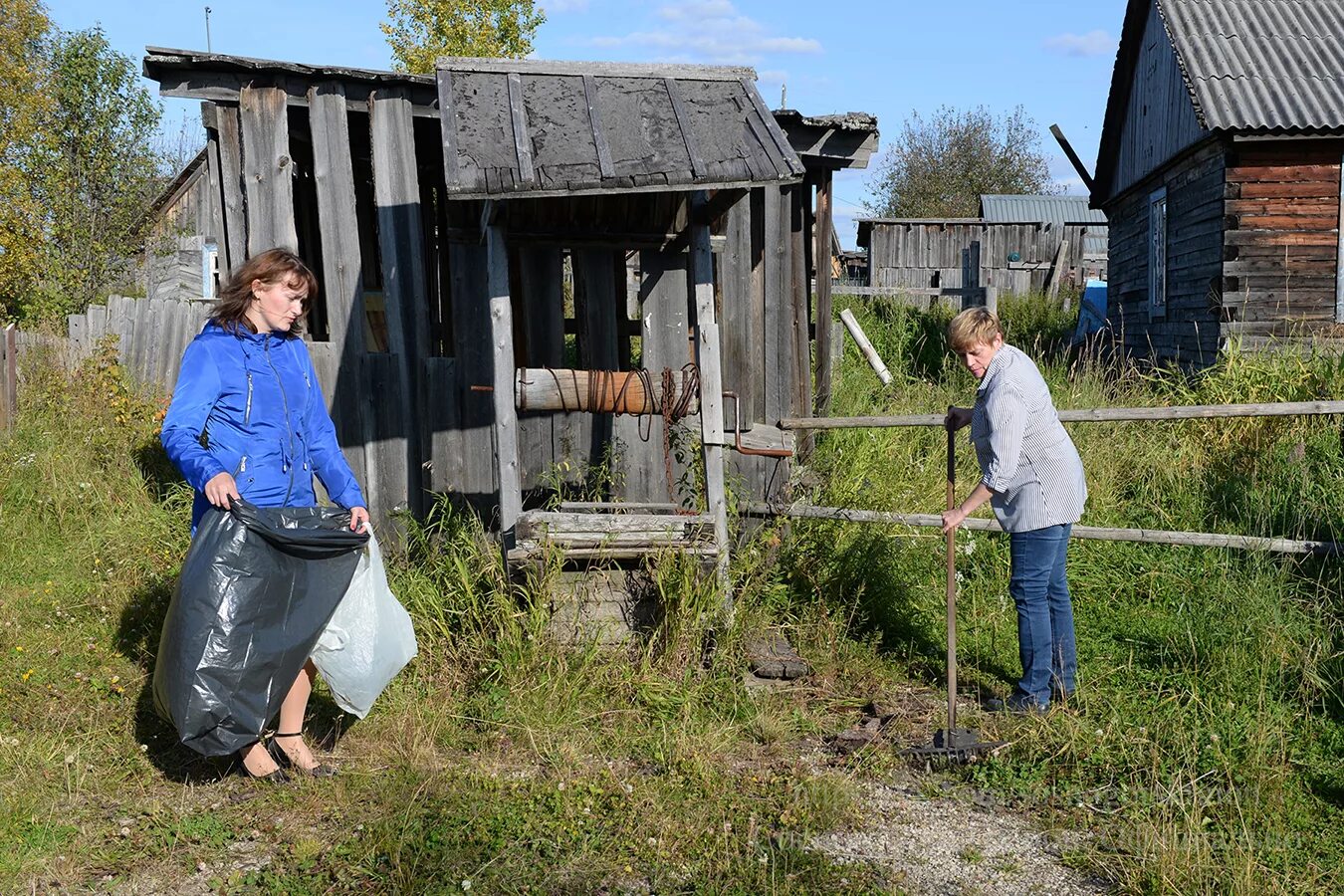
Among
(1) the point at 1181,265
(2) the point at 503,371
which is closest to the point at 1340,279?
(1) the point at 1181,265

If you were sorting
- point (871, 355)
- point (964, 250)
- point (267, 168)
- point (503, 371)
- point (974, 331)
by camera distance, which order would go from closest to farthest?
point (974, 331) < point (503, 371) < point (267, 168) < point (871, 355) < point (964, 250)

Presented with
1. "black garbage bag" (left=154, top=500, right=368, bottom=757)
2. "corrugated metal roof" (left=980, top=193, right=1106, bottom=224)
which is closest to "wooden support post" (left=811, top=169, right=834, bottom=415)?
"black garbage bag" (left=154, top=500, right=368, bottom=757)

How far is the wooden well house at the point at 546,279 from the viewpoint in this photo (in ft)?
15.2

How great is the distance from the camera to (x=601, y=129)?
4.47 metres

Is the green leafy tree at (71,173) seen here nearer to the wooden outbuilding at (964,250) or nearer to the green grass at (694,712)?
the green grass at (694,712)

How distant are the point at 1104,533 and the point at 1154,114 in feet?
33.6

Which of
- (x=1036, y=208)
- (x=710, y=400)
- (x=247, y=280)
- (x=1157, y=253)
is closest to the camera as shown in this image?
(x=247, y=280)

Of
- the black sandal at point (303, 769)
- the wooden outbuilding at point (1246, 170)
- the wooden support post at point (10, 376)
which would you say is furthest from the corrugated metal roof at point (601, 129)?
the wooden outbuilding at point (1246, 170)

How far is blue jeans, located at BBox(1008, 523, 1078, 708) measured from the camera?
4.44m

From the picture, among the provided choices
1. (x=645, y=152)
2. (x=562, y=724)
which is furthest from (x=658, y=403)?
(x=562, y=724)

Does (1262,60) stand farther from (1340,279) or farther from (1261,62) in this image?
(1340,279)

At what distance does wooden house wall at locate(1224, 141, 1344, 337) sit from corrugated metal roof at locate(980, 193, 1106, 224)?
22727 mm

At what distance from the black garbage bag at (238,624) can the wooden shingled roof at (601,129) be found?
4.70 ft

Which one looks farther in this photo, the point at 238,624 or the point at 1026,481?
the point at 1026,481
